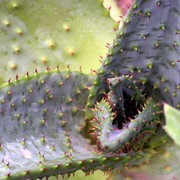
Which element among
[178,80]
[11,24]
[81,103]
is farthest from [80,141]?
[11,24]

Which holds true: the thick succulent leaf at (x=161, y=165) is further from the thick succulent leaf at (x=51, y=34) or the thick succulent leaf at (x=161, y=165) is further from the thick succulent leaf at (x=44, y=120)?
the thick succulent leaf at (x=51, y=34)

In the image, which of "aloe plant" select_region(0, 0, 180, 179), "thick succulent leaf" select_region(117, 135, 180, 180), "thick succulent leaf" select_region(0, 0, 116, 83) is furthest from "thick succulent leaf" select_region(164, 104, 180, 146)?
"thick succulent leaf" select_region(0, 0, 116, 83)

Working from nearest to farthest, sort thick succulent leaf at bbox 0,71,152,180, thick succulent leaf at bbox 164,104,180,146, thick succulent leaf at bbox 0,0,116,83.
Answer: thick succulent leaf at bbox 164,104,180,146 < thick succulent leaf at bbox 0,71,152,180 < thick succulent leaf at bbox 0,0,116,83

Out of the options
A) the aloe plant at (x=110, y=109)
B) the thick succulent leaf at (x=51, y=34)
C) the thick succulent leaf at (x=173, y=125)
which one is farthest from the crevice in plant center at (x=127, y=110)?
the thick succulent leaf at (x=173, y=125)

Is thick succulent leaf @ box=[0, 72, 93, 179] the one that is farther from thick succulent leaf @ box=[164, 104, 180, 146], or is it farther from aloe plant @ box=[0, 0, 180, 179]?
thick succulent leaf @ box=[164, 104, 180, 146]

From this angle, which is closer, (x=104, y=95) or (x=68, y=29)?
(x=104, y=95)

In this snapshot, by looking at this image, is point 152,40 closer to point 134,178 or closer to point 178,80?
point 178,80

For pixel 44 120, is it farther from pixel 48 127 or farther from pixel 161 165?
pixel 161 165
